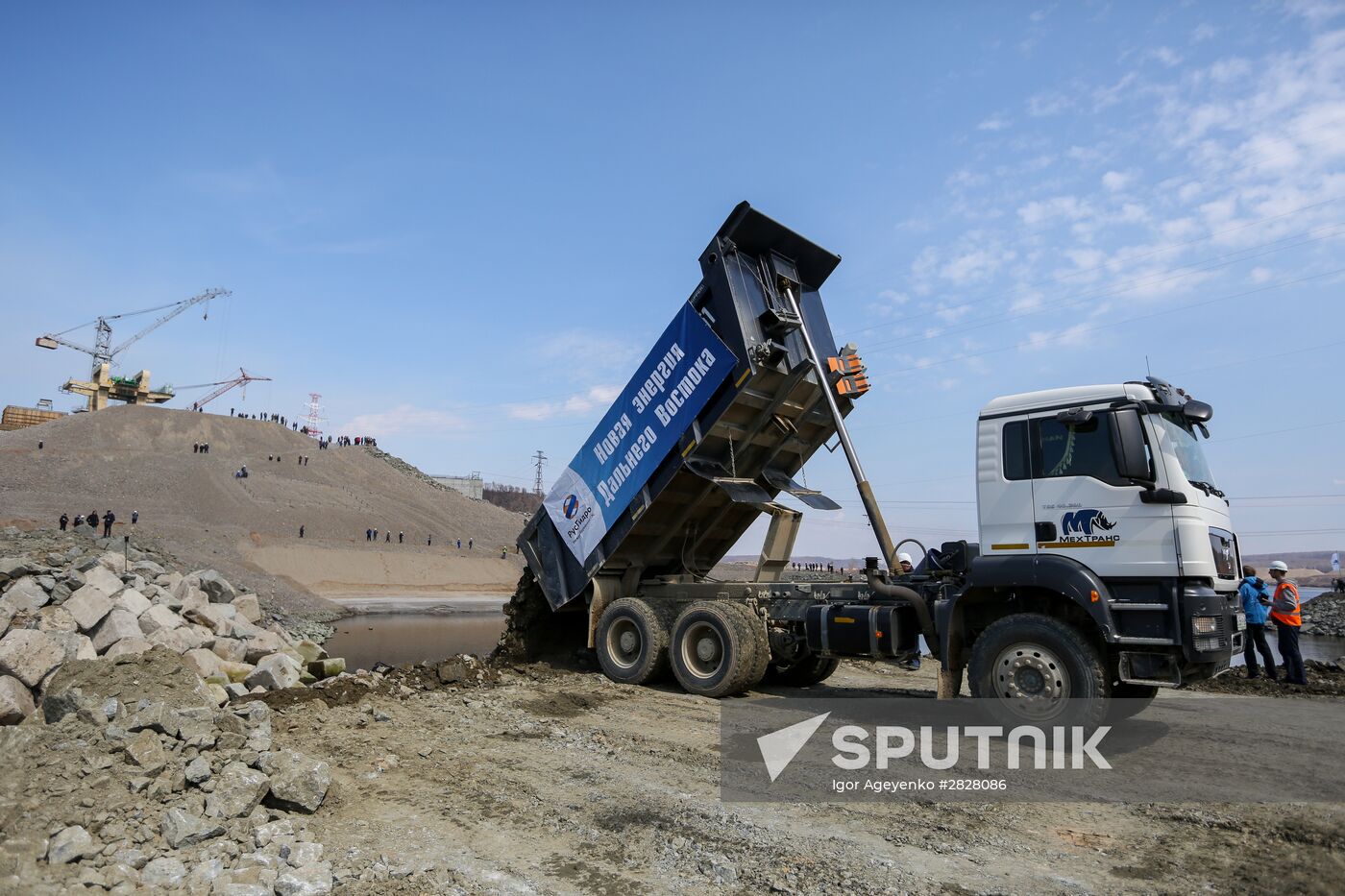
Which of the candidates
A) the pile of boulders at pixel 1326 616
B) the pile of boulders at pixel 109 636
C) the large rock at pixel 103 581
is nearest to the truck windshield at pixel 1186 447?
the pile of boulders at pixel 109 636

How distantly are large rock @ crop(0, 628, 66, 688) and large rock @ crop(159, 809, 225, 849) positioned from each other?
4.19 m

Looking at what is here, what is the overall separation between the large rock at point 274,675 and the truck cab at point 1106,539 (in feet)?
25.9

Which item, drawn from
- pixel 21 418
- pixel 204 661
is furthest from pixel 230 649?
pixel 21 418

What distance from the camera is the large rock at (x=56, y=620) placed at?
8875mm

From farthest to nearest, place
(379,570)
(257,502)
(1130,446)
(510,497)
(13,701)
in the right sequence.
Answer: (510,497) < (257,502) < (379,570) < (13,701) < (1130,446)

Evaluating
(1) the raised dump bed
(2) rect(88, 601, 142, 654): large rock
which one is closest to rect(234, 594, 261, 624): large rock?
(2) rect(88, 601, 142, 654): large rock

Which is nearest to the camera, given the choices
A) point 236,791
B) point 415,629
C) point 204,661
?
point 236,791

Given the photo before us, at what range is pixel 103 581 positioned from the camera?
1068 centimetres

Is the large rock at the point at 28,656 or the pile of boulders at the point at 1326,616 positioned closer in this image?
the large rock at the point at 28,656

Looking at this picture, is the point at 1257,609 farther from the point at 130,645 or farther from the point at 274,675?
the point at 130,645

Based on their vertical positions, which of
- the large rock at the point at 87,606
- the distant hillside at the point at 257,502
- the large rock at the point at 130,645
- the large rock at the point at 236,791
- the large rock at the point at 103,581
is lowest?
the large rock at the point at 236,791

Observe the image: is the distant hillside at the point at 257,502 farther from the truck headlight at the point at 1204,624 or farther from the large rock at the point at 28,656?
the truck headlight at the point at 1204,624

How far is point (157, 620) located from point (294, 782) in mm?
7188

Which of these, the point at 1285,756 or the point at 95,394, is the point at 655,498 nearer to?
the point at 1285,756
